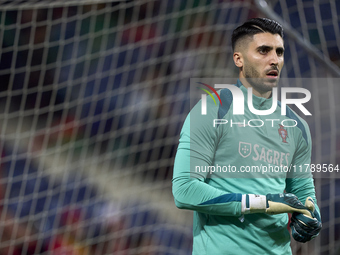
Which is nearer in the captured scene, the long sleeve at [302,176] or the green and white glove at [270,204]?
the green and white glove at [270,204]

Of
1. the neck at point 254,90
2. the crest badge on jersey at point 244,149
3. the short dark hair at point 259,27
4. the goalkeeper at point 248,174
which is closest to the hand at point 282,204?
the goalkeeper at point 248,174

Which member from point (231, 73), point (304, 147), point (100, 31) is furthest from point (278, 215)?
point (100, 31)

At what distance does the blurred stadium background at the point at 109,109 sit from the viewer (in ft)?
7.48

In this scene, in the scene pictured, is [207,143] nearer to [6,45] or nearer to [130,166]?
→ [130,166]

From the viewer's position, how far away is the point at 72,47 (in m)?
2.60

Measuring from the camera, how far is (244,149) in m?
0.88

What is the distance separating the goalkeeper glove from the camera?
A: 2.76 feet

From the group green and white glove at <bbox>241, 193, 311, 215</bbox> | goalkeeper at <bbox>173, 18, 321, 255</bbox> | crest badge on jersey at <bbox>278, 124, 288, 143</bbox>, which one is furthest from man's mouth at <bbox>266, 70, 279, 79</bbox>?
green and white glove at <bbox>241, 193, 311, 215</bbox>

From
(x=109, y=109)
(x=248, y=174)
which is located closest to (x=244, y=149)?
(x=248, y=174)

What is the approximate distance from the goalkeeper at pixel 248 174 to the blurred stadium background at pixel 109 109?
1.36 m

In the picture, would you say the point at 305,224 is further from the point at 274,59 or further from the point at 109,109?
the point at 109,109

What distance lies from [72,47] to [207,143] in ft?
6.43

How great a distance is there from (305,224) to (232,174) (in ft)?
0.59

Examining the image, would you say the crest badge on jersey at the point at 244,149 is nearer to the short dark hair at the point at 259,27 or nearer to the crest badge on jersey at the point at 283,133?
the crest badge on jersey at the point at 283,133
